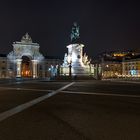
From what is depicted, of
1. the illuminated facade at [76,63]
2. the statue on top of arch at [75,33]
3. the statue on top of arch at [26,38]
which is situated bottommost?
the illuminated facade at [76,63]

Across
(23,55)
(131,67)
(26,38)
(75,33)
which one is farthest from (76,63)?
(131,67)

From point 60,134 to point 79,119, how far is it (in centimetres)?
227

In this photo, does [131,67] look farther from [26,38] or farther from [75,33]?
[75,33]

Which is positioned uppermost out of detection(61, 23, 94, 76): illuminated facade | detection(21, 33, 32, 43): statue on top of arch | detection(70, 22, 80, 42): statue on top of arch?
detection(21, 33, 32, 43): statue on top of arch

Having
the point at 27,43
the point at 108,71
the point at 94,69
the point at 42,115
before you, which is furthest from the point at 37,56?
the point at 42,115

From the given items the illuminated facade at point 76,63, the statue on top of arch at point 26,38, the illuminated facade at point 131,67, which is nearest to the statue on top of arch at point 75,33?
the illuminated facade at point 76,63

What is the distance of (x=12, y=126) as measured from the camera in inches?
307

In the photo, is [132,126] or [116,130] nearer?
[116,130]

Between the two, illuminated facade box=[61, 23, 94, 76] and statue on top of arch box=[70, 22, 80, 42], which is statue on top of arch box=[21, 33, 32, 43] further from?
illuminated facade box=[61, 23, 94, 76]

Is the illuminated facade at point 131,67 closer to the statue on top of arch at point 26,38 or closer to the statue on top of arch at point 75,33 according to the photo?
the statue on top of arch at point 26,38

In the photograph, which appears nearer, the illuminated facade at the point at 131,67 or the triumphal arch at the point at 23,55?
the triumphal arch at the point at 23,55

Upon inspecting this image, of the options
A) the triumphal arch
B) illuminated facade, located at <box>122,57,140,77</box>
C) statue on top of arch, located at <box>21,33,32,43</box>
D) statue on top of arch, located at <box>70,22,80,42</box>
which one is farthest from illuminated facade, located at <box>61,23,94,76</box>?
illuminated facade, located at <box>122,57,140,77</box>

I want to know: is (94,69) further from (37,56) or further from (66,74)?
(37,56)

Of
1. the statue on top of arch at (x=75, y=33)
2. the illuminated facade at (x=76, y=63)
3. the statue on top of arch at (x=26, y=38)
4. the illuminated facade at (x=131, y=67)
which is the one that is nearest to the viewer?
the illuminated facade at (x=76, y=63)
